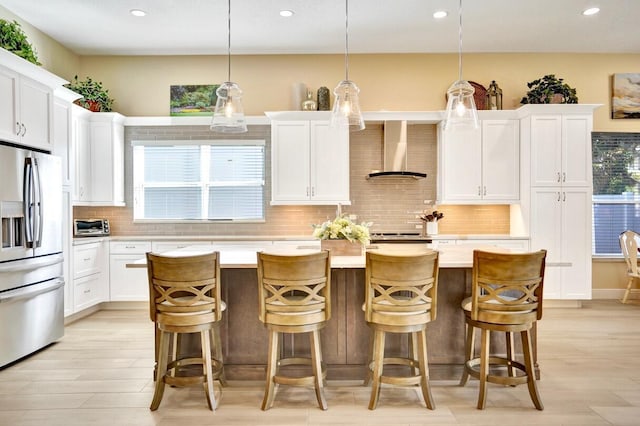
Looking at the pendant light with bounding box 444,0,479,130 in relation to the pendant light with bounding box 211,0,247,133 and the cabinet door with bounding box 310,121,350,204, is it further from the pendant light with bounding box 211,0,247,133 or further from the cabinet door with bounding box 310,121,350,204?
the cabinet door with bounding box 310,121,350,204

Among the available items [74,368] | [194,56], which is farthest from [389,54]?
[74,368]

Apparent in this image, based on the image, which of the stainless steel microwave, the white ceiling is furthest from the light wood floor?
the white ceiling

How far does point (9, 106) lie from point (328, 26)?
10.6 feet

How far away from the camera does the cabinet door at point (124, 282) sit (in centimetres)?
517

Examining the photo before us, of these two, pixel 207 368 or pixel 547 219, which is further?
pixel 547 219

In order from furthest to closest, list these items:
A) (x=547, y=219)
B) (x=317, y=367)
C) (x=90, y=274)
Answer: (x=547, y=219) → (x=90, y=274) → (x=317, y=367)

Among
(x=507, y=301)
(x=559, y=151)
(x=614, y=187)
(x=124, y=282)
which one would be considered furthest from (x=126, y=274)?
(x=614, y=187)

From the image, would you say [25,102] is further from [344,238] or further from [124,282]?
[344,238]

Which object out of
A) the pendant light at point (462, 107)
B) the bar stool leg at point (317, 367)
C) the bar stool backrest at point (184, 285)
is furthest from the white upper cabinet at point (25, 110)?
the pendant light at point (462, 107)

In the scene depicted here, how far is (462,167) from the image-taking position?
531 centimetres

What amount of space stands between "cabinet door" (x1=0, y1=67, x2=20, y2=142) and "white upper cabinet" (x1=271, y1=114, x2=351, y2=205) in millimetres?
2666

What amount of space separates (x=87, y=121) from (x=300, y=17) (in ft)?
9.66

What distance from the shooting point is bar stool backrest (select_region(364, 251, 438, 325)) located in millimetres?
2471

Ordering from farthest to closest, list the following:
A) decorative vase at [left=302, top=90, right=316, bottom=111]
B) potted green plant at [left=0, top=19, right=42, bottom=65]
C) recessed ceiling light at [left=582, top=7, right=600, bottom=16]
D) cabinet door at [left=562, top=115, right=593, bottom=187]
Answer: decorative vase at [left=302, top=90, right=316, bottom=111], cabinet door at [left=562, top=115, right=593, bottom=187], recessed ceiling light at [left=582, top=7, right=600, bottom=16], potted green plant at [left=0, top=19, right=42, bottom=65]
